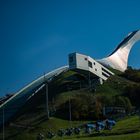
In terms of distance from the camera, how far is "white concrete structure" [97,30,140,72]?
443 feet

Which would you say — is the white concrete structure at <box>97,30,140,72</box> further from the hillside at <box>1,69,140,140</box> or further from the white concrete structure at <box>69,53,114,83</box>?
the white concrete structure at <box>69,53,114,83</box>

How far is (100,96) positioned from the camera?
88125 millimetres

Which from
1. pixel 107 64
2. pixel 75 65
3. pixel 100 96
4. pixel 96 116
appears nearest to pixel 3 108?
pixel 75 65

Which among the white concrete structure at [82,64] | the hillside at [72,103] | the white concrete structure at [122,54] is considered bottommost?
the hillside at [72,103]

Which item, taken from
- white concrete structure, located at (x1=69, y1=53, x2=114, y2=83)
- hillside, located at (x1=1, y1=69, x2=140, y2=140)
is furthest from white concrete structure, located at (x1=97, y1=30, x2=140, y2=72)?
white concrete structure, located at (x1=69, y1=53, x2=114, y2=83)

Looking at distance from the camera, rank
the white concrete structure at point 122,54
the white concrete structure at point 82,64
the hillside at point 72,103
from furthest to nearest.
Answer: the white concrete structure at point 122,54 → the white concrete structure at point 82,64 → the hillside at point 72,103

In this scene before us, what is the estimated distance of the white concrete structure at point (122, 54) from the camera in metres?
135

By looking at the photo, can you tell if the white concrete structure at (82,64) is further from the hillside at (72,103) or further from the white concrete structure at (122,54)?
the white concrete structure at (122,54)

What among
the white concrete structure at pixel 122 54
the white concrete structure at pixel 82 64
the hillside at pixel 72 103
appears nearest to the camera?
the hillside at pixel 72 103

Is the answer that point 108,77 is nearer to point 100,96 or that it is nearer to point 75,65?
point 75,65

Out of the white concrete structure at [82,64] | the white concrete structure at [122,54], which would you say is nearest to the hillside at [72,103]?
the white concrete structure at [82,64]

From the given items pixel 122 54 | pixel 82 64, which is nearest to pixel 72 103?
pixel 82 64

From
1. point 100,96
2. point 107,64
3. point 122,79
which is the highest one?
point 107,64

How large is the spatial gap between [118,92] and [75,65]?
11.8 m
